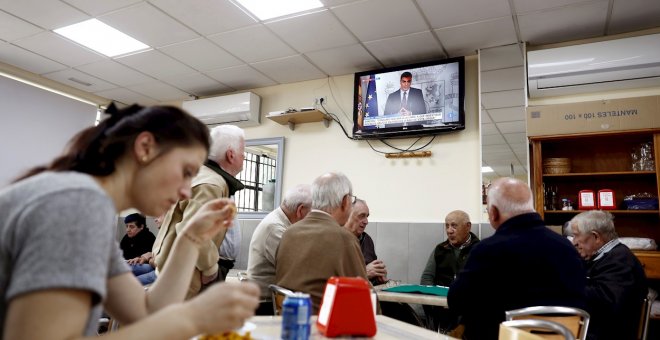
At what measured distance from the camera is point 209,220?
1179mm

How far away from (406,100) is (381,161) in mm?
730

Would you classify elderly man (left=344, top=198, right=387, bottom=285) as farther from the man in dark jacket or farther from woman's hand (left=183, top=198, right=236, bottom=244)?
the man in dark jacket

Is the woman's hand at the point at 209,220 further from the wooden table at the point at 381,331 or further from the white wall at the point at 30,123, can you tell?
the white wall at the point at 30,123

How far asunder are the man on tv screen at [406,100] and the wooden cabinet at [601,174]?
1196 millimetres

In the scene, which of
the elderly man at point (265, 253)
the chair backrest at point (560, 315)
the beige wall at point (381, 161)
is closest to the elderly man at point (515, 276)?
the chair backrest at point (560, 315)

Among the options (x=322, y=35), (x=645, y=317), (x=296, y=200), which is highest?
(x=322, y=35)

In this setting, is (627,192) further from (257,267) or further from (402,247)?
(257,267)

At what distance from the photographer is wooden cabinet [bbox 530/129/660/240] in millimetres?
3787

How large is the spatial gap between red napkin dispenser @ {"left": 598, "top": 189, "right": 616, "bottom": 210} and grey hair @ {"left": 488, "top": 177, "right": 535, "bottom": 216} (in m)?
1.99

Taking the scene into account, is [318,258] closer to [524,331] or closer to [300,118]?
[524,331]

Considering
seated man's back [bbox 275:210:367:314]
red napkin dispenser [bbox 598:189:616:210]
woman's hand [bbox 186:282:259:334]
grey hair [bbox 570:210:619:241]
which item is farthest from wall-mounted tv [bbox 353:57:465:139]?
woman's hand [bbox 186:282:259:334]

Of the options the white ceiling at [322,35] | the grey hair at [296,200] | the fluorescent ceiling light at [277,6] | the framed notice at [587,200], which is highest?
the fluorescent ceiling light at [277,6]

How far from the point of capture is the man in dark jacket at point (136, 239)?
5.21 m

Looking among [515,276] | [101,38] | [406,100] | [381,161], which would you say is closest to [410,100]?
[406,100]
